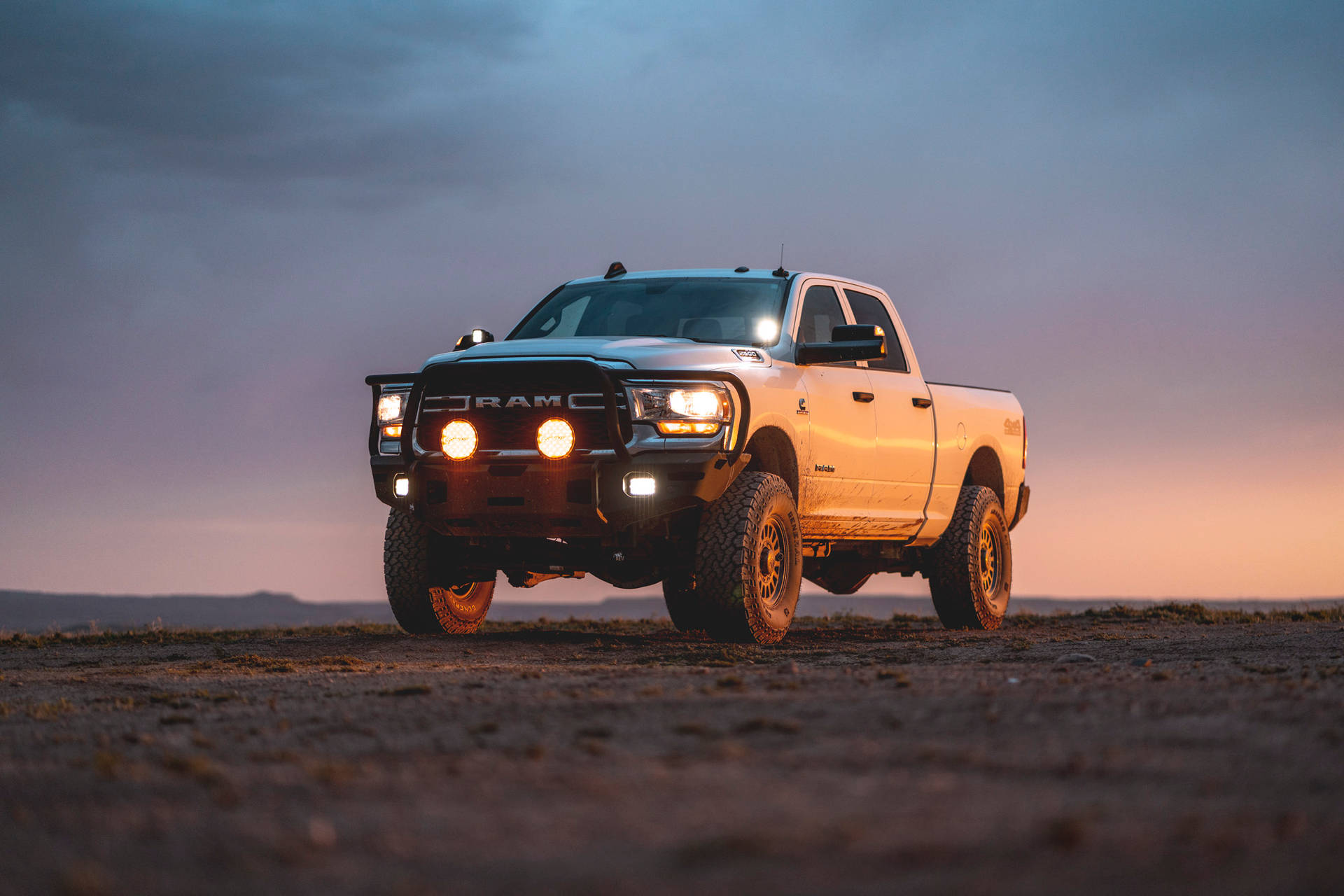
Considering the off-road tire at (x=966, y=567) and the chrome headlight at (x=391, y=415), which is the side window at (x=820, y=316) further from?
the chrome headlight at (x=391, y=415)

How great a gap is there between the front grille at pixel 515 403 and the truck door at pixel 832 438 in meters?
1.74

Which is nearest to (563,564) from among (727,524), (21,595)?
(727,524)

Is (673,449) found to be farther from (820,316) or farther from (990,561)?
(990,561)

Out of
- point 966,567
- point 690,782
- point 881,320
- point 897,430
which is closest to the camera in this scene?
point 690,782

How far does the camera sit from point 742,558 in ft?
29.9

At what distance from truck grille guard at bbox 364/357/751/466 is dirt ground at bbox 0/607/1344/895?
175 centimetres

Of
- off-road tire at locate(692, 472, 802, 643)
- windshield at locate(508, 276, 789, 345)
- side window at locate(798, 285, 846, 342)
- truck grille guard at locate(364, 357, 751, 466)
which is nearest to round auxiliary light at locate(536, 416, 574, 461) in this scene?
truck grille guard at locate(364, 357, 751, 466)

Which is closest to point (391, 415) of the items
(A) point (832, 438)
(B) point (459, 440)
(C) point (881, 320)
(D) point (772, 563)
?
(B) point (459, 440)

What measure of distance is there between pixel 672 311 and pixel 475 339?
146cm

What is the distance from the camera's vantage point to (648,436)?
29.4ft

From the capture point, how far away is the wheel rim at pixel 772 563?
9500mm

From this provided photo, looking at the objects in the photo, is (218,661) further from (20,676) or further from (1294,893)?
(1294,893)

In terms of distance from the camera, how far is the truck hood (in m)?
9.00

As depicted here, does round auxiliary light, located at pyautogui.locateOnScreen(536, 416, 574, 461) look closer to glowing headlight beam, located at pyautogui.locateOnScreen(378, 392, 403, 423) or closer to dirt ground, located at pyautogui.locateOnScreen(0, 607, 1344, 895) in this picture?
glowing headlight beam, located at pyautogui.locateOnScreen(378, 392, 403, 423)
